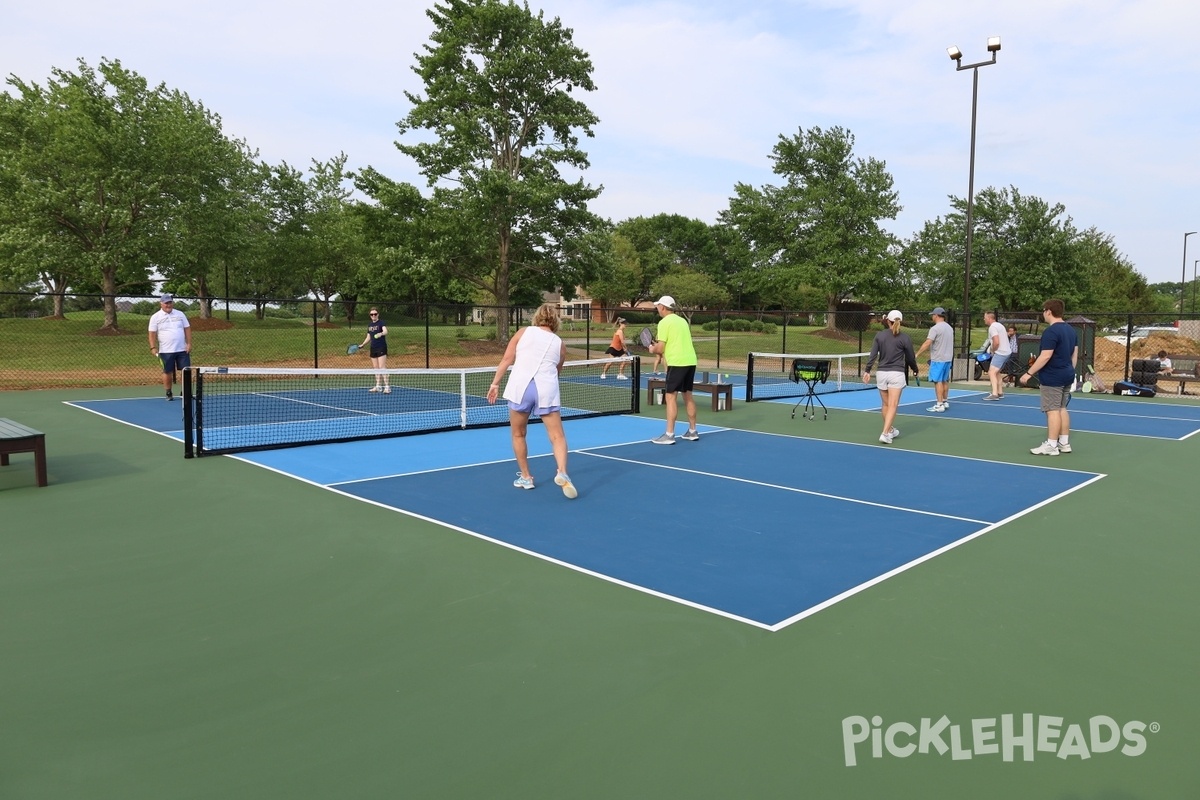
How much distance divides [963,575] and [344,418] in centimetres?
1046

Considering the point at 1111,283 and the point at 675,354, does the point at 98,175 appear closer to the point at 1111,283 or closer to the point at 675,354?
the point at 675,354

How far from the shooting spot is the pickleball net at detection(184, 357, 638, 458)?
10.5 meters

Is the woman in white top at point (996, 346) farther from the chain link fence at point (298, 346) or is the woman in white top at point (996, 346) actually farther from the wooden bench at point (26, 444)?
the wooden bench at point (26, 444)

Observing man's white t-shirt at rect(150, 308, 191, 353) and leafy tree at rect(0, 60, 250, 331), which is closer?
man's white t-shirt at rect(150, 308, 191, 353)

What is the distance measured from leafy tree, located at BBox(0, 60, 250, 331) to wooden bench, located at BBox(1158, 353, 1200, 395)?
3319 cm

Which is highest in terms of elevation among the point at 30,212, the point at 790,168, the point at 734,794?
the point at 790,168

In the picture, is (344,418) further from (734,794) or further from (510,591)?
(734,794)

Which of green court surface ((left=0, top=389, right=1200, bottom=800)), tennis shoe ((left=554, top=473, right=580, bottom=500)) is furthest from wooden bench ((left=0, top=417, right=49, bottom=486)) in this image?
tennis shoe ((left=554, top=473, right=580, bottom=500))

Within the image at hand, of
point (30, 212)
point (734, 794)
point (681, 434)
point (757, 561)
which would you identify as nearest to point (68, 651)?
point (734, 794)

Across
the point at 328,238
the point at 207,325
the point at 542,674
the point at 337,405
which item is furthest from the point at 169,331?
the point at 328,238

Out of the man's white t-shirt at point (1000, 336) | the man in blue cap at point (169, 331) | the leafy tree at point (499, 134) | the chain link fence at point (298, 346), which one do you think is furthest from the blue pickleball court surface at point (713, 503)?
the leafy tree at point (499, 134)

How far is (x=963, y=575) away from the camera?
5438 millimetres

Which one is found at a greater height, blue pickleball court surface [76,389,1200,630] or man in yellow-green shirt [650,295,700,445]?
man in yellow-green shirt [650,295,700,445]

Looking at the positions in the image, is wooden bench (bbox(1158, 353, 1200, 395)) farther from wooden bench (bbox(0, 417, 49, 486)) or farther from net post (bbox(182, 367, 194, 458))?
wooden bench (bbox(0, 417, 49, 486))
